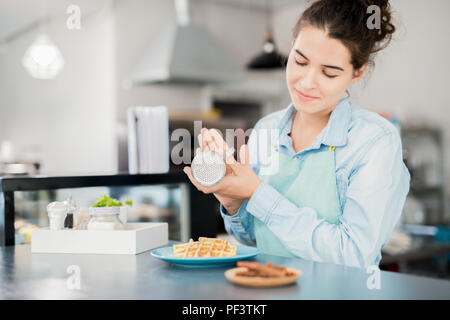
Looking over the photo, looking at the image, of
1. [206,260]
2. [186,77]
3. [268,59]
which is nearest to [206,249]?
[206,260]

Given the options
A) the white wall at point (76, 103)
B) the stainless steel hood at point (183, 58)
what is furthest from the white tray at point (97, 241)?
the white wall at point (76, 103)

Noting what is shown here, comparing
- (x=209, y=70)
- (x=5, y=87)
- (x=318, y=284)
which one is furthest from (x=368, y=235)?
(x=5, y=87)

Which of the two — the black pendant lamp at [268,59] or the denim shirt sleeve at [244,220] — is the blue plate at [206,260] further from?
the black pendant lamp at [268,59]

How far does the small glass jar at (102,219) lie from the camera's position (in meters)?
1.40

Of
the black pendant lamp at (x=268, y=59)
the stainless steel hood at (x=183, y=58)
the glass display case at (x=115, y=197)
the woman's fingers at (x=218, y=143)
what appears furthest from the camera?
the stainless steel hood at (x=183, y=58)

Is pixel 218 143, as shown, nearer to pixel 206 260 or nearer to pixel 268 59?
pixel 206 260

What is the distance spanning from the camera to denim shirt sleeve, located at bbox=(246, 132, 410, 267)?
4.03 ft

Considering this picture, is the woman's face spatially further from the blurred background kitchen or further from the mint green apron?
the blurred background kitchen

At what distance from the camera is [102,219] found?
1413mm

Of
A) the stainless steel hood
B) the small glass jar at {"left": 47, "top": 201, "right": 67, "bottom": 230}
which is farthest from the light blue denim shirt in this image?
the stainless steel hood

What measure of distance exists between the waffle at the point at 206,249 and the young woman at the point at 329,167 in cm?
13

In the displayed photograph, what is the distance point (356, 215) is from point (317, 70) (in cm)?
38
